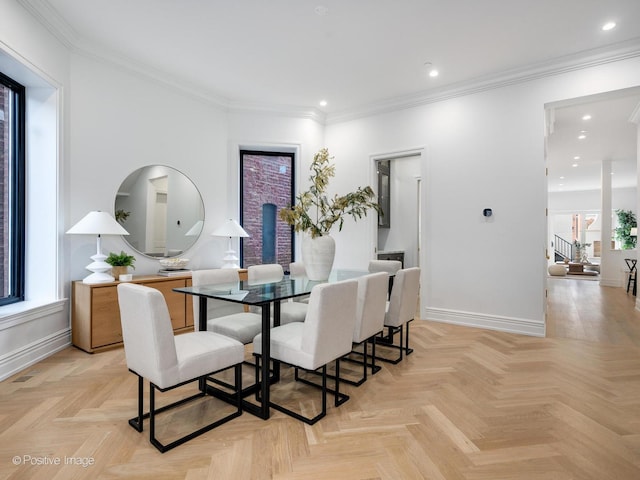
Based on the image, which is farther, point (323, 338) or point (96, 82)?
point (96, 82)

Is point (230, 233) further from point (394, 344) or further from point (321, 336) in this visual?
point (321, 336)

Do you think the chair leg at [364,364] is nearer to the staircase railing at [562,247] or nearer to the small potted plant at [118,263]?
the small potted plant at [118,263]

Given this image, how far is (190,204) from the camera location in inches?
184

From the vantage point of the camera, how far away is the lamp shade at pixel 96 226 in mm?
3250

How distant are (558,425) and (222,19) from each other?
4.06 metres

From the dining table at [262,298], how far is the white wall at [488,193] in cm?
228

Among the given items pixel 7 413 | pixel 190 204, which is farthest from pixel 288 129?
pixel 7 413

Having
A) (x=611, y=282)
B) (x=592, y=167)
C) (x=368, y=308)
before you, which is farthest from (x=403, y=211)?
(x=592, y=167)

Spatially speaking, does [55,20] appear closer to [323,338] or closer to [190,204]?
[190,204]

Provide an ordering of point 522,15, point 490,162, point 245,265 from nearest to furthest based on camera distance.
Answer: point 522,15 < point 490,162 < point 245,265

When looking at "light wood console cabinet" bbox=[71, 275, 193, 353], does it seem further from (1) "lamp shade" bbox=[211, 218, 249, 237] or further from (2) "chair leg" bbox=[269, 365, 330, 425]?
(2) "chair leg" bbox=[269, 365, 330, 425]

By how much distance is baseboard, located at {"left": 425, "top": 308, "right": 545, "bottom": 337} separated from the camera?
4047 millimetres

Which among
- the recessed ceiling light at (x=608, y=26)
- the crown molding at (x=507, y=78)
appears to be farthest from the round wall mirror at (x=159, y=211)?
the recessed ceiling light at (x=608, y=26)

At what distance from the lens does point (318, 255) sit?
3.11 meters
